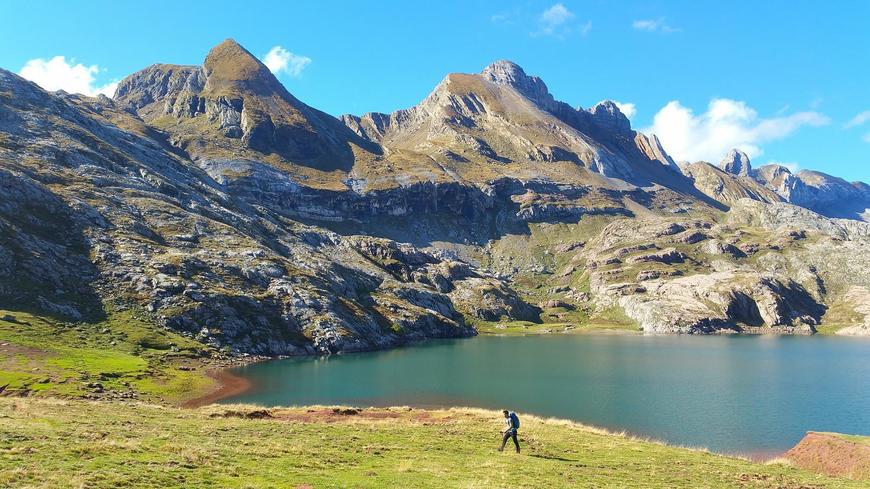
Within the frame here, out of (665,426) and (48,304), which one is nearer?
(665,426)

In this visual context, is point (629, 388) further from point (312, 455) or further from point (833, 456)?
point (312, 455)

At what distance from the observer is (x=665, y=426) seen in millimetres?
66875

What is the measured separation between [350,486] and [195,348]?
111 meters

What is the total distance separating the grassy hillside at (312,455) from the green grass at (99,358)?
30.7m

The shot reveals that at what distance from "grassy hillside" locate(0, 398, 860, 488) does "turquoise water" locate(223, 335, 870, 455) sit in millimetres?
23198

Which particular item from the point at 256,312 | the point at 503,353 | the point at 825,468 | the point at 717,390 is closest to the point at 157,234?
the point at 256,312

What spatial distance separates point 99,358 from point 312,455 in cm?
8396

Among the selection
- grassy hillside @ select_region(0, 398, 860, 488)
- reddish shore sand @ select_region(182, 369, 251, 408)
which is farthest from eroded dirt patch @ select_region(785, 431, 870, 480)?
reddish shore sand @ select_region(182, 369, 251, 408)

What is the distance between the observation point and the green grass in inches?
2923

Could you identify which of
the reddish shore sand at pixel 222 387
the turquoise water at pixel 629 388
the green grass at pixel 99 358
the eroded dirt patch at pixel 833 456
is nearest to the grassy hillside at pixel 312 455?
the eroded dirt patch at pixel 833 456

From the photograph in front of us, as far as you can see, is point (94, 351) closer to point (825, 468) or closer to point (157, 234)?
point (157, 234)

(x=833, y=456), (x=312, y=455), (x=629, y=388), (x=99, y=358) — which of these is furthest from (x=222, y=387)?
(x=833, y=456)

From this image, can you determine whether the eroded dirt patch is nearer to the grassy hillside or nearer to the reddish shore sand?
the grassy hillside

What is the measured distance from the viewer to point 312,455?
110ft
